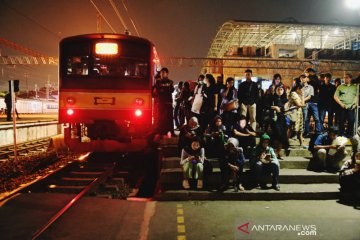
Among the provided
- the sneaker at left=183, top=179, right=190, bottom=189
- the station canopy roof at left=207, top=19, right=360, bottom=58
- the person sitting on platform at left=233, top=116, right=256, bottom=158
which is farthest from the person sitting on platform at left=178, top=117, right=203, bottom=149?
the station canopy roof at left=207, top=19, right=360, bottom=58

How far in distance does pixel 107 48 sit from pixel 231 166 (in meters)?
4.74

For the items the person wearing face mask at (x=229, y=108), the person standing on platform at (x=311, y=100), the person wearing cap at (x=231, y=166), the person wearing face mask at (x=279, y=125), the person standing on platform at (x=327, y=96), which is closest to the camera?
the person wearing cap at (x=231, y=166)

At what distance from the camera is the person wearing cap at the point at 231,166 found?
7363 millimetres

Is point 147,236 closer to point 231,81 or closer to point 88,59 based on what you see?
point 231,81

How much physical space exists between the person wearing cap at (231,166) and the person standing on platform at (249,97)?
1758 mm

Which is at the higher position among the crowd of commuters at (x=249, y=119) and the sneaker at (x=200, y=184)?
the crowd of commuters at (x=249, y=119)

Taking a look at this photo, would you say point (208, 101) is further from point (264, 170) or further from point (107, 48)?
point (107, 48)

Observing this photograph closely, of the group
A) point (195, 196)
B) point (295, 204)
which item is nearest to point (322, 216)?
point (295, 204)

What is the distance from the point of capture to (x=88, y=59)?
912 centimetres

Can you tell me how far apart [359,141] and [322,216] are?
3.10 m

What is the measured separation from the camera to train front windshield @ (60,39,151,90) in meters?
9.02

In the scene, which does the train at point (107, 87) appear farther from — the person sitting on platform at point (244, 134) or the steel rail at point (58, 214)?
the person sitting on platform at point (244, 134)

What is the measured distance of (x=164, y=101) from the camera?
379 inches

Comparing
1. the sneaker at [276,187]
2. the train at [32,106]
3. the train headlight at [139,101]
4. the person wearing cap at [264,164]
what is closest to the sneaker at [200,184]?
the person wearing cap at [264,164]
